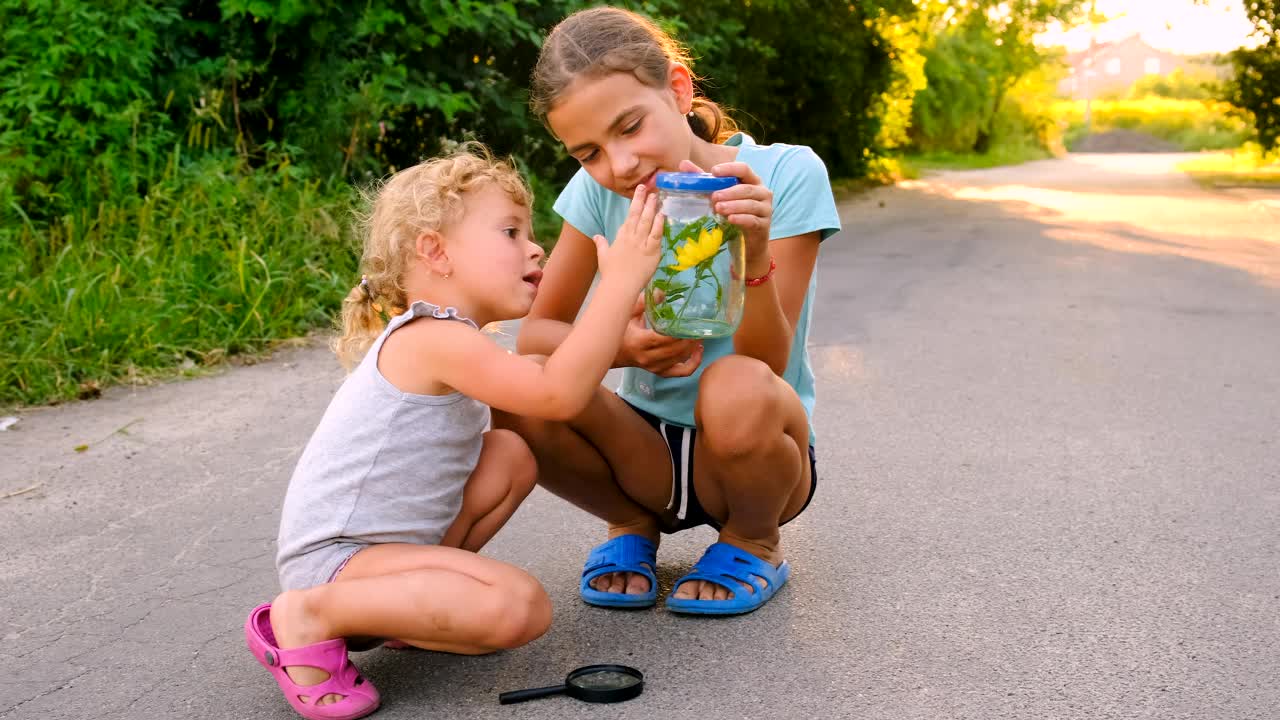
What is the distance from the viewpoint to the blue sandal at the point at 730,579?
117 inches

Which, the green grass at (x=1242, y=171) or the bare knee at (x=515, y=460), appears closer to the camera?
the bare knee at (x=515, y=460)

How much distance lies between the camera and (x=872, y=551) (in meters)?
3.44

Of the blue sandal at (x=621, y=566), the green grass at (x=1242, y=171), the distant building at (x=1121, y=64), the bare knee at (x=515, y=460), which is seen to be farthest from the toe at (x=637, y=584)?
the distant building at (x=1121, y=64)

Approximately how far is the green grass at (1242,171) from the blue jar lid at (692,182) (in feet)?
55.0

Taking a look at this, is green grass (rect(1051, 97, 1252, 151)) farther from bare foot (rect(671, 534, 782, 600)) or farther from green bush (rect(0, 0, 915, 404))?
bare foot (rect(671, 534, 782, 600))

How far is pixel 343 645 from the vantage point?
2.50 m

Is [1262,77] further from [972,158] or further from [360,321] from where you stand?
[360,321]

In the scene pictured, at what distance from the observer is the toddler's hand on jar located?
2.57 meters

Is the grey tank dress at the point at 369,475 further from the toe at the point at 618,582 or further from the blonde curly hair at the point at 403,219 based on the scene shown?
the toe at the point at 618,582

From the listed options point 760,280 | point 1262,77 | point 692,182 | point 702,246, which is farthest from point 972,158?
point 692,182

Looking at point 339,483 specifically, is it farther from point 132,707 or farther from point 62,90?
point 62,90

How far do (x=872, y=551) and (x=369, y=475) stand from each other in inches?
58.1

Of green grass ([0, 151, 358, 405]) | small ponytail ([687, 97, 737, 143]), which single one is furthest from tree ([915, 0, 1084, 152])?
small ponytail ([687, 97, 737, 143])

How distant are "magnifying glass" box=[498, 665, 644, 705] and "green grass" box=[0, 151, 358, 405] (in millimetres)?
3297
